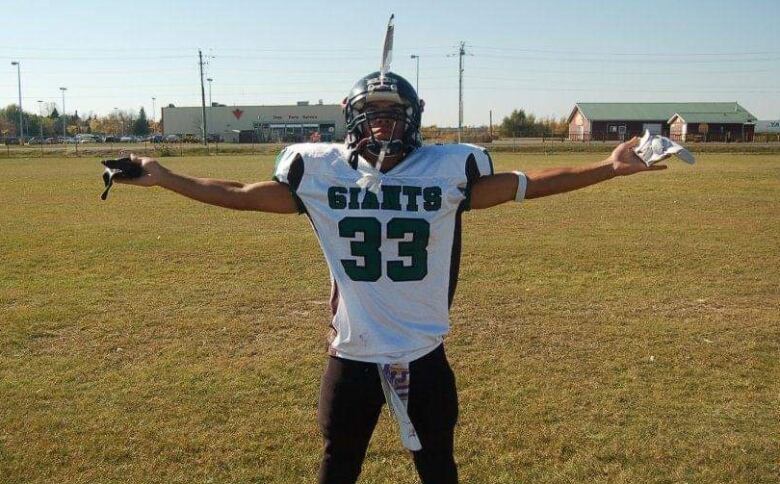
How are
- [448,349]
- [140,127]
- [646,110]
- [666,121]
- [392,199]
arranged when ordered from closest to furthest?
[392,199]
[448,349]
[666,121]
[646,110]
[140,127]

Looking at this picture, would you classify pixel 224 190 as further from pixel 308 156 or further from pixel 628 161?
pixel 628 161

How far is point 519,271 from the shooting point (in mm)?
9734

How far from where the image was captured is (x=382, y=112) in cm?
293

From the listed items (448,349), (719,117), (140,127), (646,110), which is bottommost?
(448,349)

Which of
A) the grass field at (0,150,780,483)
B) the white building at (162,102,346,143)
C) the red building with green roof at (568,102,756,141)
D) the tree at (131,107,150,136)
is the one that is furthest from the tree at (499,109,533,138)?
the grass field at (0,150,780,483)

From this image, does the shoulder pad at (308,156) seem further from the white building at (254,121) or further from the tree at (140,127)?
the tree at (140,127)

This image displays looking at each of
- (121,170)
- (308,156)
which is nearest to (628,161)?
(308,156)

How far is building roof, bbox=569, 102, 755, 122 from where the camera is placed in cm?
7950

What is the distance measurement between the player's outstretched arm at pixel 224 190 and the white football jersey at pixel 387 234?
0.06 metres

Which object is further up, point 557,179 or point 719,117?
point 719,117

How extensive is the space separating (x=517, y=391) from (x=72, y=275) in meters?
6.94

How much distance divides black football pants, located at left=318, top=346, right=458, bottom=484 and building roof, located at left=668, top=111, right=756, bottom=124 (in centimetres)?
8024

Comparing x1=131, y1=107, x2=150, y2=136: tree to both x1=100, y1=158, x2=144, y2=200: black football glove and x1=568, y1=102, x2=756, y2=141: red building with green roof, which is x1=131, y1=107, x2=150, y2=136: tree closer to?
x1=568, y1=102, x2=756, y2=141: red building with green roof

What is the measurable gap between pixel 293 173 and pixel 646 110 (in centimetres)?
8782
